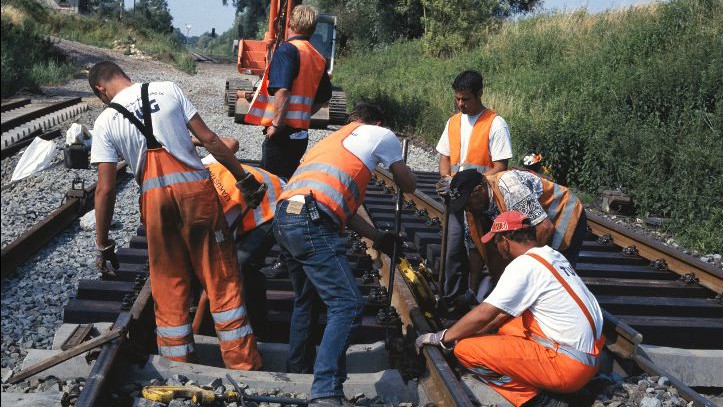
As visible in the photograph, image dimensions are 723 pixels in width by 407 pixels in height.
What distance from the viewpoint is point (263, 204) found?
16.2ft

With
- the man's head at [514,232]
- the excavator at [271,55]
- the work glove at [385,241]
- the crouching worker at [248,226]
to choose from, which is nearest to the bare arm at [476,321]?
the man's head at [514,232]

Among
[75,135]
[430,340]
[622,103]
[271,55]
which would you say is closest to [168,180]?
[430,340]

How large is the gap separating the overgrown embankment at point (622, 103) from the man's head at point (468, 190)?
4.76 metres

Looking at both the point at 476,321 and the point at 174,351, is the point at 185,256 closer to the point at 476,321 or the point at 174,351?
the point at 174,351

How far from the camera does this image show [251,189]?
182 inches

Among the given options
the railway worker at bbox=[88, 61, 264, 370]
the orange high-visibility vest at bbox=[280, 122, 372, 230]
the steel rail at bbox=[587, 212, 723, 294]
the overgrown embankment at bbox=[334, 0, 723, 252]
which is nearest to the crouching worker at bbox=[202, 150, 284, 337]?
the railway worker at bbox=[88, 61, 264, 370]

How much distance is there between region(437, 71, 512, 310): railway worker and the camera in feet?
17.2

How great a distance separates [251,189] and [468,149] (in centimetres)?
157

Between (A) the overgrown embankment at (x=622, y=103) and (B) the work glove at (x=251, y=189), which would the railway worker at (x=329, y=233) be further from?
(A) the overgrown embankment at (x=622, y=103)

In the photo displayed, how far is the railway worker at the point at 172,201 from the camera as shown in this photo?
417 cm

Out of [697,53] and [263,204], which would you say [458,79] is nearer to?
[263,204]

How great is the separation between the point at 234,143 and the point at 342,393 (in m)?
2.00

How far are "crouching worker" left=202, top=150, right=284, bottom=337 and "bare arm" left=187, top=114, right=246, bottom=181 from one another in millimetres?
407

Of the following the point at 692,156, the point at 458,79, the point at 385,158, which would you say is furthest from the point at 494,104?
the point at 385,158
